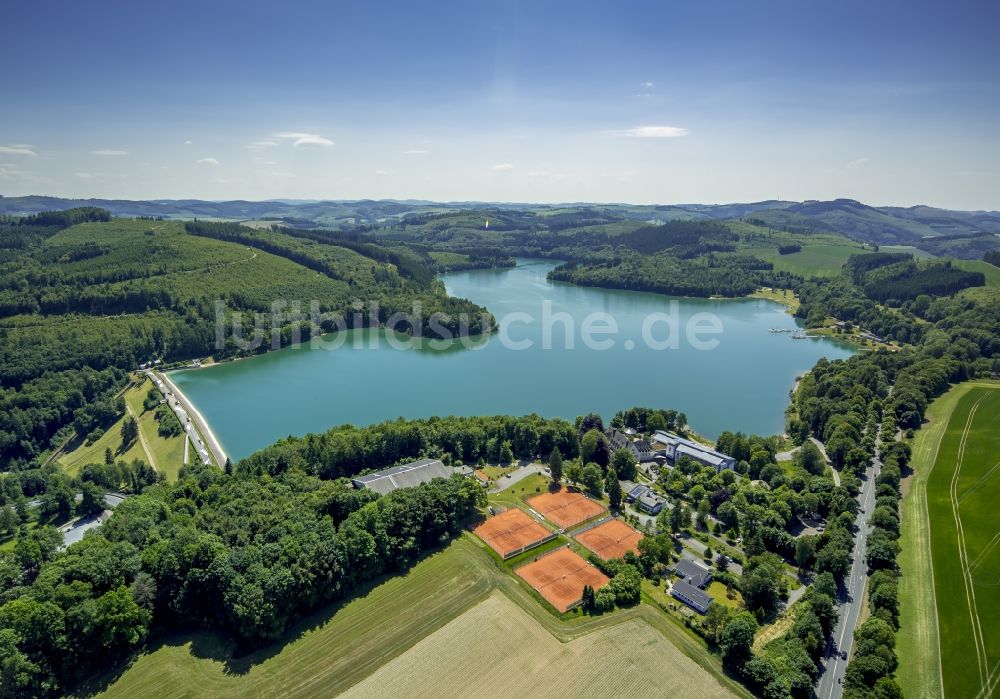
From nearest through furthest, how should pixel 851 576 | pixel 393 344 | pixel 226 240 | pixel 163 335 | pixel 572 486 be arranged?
pixel 851 576
pixel 572 486
pixel 163 335
pixel 393 344
pixel 226 240

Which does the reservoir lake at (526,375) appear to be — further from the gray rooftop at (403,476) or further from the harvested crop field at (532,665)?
the harvested crop field at (532,665)

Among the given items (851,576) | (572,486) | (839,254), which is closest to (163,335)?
(572,486)

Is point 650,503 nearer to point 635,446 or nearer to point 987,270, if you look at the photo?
point 635,446

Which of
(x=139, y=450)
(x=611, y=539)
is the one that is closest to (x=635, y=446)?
(x=611, y=539)

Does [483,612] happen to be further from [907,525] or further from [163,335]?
[163,335]

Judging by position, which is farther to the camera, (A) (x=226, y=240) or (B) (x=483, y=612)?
(A) (x=226, y=240)

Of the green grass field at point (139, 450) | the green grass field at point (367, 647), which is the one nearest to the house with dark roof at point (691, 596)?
the green grass field at point (367, 647)
